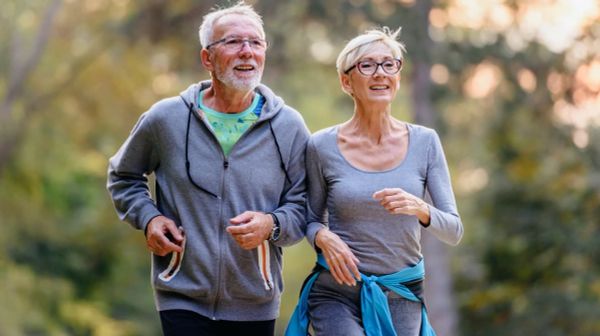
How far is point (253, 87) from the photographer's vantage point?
5.01 m

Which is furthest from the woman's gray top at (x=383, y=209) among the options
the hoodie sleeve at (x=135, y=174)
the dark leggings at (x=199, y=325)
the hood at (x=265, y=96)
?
the hoodie sleeve at (x=135, y=174)

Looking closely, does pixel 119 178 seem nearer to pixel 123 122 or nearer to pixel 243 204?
pixel 243 204

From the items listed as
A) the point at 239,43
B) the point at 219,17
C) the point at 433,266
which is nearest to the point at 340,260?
the point at 239,43

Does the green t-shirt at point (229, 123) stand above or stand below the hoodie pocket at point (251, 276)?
above

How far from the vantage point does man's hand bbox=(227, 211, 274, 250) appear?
4793 millimetres

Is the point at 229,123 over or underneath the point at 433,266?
over

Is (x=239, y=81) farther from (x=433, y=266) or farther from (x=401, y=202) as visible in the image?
(x=433, y=266)

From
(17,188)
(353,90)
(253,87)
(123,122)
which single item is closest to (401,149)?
(353,90)

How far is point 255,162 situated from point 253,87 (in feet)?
1.03

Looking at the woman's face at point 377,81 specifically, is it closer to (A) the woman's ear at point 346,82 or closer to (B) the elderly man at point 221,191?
(A) the woman's ear at point 346,82

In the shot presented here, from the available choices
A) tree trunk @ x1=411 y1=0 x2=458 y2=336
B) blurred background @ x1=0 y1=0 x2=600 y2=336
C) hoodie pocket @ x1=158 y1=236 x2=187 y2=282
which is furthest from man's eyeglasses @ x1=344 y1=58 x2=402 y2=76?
tree trunk @ x1=411 y1=0 x2=458 y2=336

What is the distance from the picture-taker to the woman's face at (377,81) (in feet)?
16.1

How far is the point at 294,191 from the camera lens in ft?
16.7

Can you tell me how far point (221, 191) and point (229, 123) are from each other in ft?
1.04
